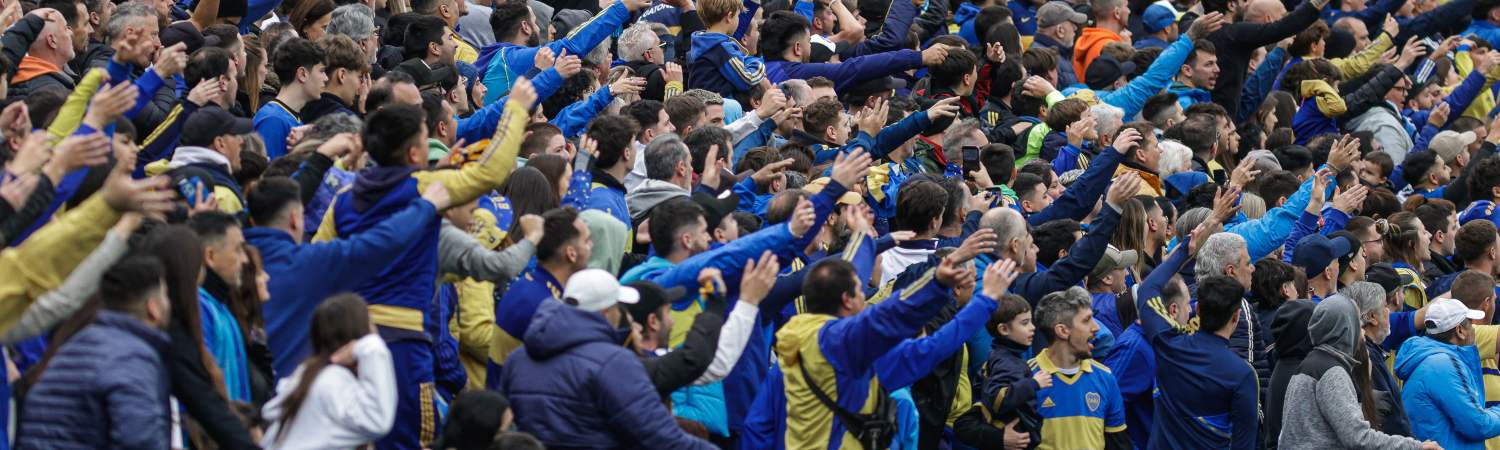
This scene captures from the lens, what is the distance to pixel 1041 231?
11141mm

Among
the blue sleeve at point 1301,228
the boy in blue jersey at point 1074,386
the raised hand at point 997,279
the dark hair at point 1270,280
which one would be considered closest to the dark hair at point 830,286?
the raised hand at point 997,279

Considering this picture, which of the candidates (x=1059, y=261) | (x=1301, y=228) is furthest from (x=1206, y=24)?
(x=1059, y=261)

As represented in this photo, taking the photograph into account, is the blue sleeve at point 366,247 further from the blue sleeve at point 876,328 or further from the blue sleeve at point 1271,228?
the blue sleeve at point 1271,228

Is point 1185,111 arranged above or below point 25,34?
below

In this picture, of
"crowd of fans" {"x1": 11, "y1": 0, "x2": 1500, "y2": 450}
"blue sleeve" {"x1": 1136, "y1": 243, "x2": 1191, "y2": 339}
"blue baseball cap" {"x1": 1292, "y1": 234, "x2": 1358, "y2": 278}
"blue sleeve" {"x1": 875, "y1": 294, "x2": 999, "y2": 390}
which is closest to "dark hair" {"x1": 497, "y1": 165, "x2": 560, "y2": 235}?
"crowd of fans" {"x1": 11, "y1": 0, "x2": 1500, "y2": 450}

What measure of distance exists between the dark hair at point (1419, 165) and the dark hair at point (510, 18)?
23.3ft

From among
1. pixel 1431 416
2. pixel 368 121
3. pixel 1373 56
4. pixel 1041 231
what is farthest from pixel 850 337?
pixel 1373 56

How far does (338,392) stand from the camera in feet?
20.2

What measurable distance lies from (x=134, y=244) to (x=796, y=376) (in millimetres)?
2717

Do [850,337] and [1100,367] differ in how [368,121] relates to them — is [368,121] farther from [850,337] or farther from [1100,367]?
[1100,367]

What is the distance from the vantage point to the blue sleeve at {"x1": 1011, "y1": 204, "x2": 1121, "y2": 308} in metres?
9.95

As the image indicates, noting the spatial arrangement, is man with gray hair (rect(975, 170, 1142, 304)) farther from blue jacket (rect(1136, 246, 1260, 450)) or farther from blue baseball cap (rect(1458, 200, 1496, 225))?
blue baseball cap (rect(1458, 200, 1496, 225))

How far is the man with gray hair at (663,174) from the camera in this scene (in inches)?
382

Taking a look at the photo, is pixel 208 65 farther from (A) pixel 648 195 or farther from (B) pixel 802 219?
(B) pixel 802 219
